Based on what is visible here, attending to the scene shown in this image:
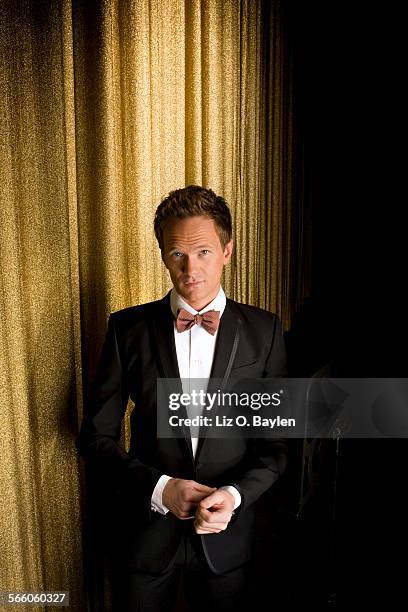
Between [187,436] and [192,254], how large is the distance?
1.40 ft

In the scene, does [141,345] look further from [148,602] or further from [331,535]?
[331,535]

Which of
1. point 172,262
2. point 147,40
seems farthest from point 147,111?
point 172,262

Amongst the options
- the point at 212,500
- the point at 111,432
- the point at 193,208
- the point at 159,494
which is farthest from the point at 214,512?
the point at 193,208

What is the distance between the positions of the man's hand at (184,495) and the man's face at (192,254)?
426 millimetres

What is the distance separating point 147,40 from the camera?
63.9 inches

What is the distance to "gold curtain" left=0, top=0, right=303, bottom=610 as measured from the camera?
1387mm

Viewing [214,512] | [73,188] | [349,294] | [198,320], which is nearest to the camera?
[214,512]

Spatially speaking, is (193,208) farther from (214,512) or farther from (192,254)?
(214,512)

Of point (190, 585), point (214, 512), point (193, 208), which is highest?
point (193, 208)

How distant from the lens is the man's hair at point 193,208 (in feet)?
4.28

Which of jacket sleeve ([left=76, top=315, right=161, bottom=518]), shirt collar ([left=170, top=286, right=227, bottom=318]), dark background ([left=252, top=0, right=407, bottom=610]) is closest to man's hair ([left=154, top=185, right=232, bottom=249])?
shirt collar ([left=170, top=286, right=227, bottom=318])

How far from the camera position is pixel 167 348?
4.45 ft

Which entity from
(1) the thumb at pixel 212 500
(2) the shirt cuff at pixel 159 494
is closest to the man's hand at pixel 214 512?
(1) the thumb at pixel 212 500

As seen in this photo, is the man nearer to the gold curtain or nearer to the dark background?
the gold curtain
